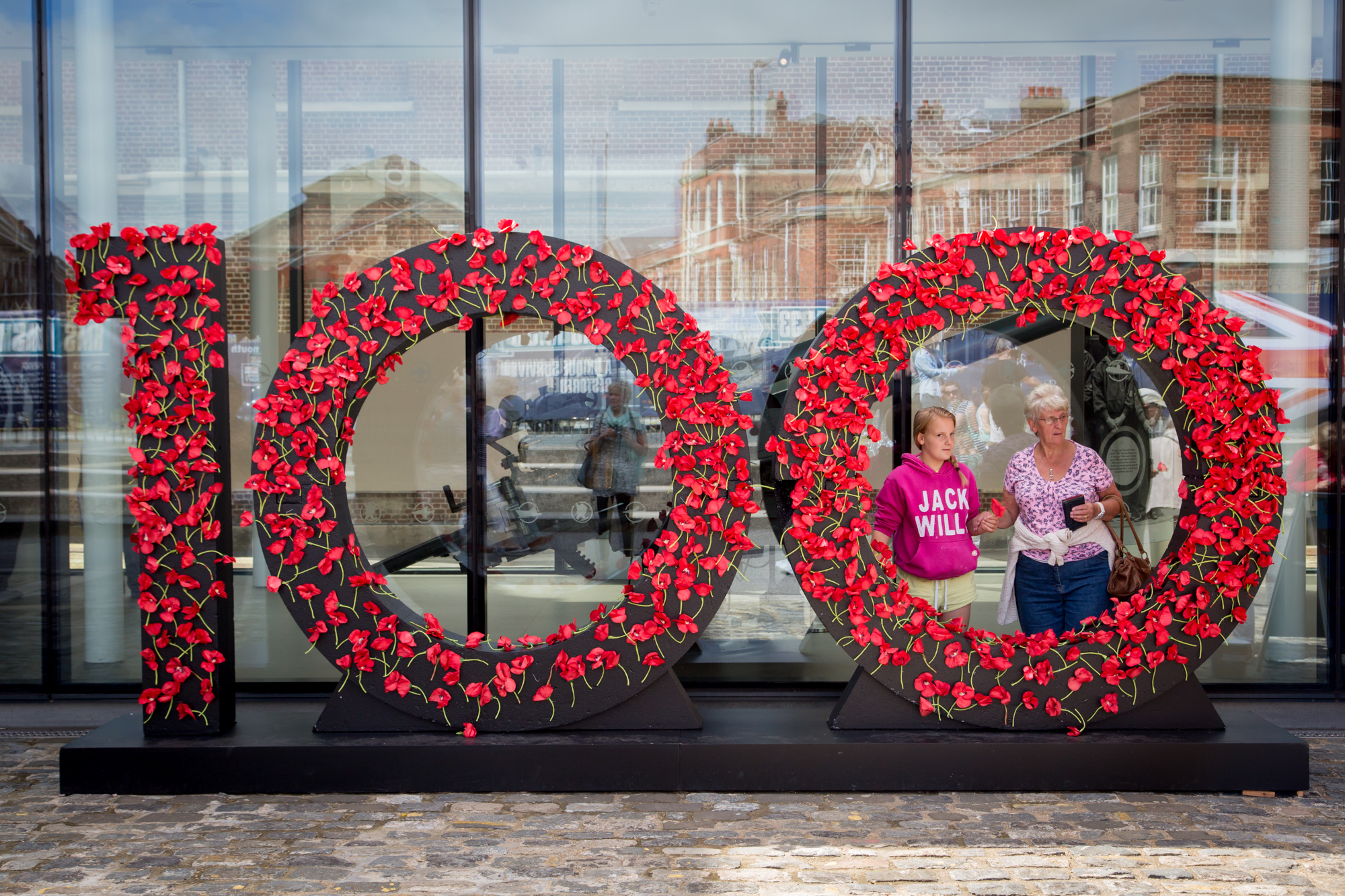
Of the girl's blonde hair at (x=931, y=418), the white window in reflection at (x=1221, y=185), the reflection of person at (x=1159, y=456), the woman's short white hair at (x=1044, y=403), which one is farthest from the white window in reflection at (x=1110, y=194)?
the girl's blonde hair at (x=931, y=418)

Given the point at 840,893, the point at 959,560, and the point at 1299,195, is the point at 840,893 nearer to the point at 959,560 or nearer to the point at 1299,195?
the point at 959,560

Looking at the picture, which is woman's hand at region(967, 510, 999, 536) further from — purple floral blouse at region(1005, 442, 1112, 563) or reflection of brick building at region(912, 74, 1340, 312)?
reflection of brick building at region(912, 74, 1340, 312)

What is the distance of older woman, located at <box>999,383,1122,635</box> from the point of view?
485cm

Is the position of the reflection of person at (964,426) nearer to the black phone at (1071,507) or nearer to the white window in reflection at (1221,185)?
the black phone at (1071,507)

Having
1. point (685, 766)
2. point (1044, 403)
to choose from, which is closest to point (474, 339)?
point (685, 766)

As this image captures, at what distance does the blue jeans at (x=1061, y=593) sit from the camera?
488 cm

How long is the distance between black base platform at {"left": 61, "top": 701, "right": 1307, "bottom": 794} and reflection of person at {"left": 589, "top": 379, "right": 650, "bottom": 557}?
1.77 metres

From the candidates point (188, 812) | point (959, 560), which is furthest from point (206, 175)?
point (959, 560)

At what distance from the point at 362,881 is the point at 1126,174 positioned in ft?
17.0

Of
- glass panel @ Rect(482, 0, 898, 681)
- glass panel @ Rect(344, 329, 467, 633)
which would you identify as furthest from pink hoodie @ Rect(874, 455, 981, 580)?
glass panel @ Rect(344, 329, 467, 633)

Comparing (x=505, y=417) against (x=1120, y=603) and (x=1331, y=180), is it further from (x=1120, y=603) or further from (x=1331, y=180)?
(x=1331, y=180)

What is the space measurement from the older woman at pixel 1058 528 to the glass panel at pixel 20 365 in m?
5.22

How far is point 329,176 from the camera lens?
5.96 metres

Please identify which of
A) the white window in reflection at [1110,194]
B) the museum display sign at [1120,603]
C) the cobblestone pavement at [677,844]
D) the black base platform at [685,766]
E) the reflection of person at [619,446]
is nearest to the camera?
the cobblestone pavement at [677,844]
